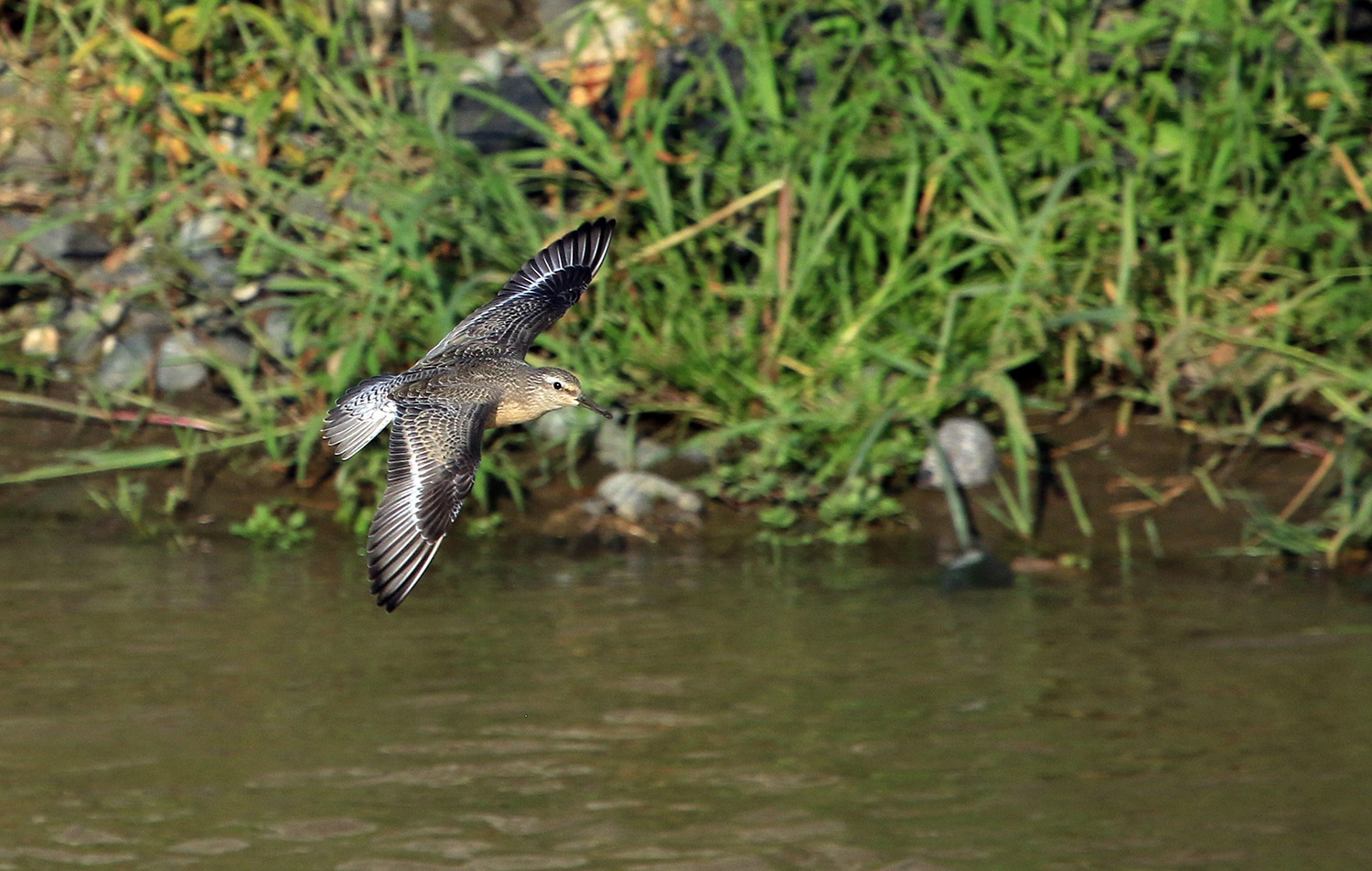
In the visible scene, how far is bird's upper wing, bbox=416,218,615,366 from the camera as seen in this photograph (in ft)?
17.5

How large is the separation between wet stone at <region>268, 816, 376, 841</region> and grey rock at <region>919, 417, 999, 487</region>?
2.89 meters

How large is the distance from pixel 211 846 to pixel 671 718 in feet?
4.26

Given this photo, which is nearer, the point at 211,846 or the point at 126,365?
the point at 211,846

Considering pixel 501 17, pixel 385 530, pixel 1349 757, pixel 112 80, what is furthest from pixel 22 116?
pixel 1349 757

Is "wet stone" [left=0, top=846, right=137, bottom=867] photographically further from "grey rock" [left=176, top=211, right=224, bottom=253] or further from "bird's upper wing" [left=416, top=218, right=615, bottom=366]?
"grey rock" [left=176, top=211, right=224, bottom=253]

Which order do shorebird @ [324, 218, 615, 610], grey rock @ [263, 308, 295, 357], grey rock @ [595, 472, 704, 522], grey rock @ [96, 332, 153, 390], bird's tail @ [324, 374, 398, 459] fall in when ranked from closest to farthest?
shorebird @ [324, 218, 615, 610], bird's tail @ [324, 374, 398, 459], grey rock @ [595, 472, 704, 522], grey rock @ [263, 308, 295, 357], grey rock @ [96, 332, 153, 390]

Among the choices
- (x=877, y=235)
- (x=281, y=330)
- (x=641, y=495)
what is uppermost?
(x=877, y=235)

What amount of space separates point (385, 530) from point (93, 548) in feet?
8.31

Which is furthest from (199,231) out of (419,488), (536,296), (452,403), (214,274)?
(419,488)

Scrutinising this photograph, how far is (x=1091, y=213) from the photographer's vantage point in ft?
22.6

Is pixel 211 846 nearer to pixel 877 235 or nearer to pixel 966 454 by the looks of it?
pixel 966 454

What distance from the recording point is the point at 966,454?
21.8 ft

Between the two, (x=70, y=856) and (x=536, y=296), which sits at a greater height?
(x=536, y=296)

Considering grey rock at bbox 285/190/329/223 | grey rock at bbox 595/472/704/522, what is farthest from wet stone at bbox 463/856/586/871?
grey rock at bbox 285/190/329/223
